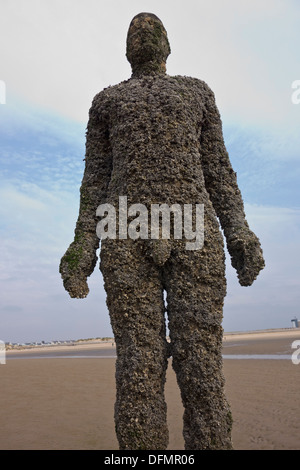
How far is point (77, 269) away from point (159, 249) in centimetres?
71

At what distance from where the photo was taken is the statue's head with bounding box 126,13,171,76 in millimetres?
3338

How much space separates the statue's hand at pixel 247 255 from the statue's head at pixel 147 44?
5.18 feet

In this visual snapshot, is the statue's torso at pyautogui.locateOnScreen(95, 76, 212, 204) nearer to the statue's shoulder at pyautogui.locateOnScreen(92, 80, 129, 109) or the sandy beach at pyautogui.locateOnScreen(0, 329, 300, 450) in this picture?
the statue's shoulder at pyautogui.locateOnScreen(92, 80, 129, 109)

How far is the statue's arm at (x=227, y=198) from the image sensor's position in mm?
3029

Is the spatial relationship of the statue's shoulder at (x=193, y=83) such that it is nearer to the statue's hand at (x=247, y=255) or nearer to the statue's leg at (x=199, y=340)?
the statue's hand at (x=247, y=255)

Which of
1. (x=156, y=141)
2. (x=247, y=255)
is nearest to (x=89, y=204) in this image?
(x=156, y=141)

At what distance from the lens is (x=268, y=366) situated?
1110 centimetres

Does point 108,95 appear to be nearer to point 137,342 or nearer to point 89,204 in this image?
point 89,204

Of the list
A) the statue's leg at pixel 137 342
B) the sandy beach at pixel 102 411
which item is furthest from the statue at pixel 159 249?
the sandy beach at pixel 102 411

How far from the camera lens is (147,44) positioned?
3326mm

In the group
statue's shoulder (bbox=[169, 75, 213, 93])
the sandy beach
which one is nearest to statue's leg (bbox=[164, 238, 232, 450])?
statue's shoulder (bbox=[169, 75, 213, 93])

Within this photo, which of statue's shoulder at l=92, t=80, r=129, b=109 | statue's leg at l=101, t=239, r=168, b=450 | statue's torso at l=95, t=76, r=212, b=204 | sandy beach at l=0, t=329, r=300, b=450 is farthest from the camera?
sandy beach at l=0, t=329, r=300, b=450
